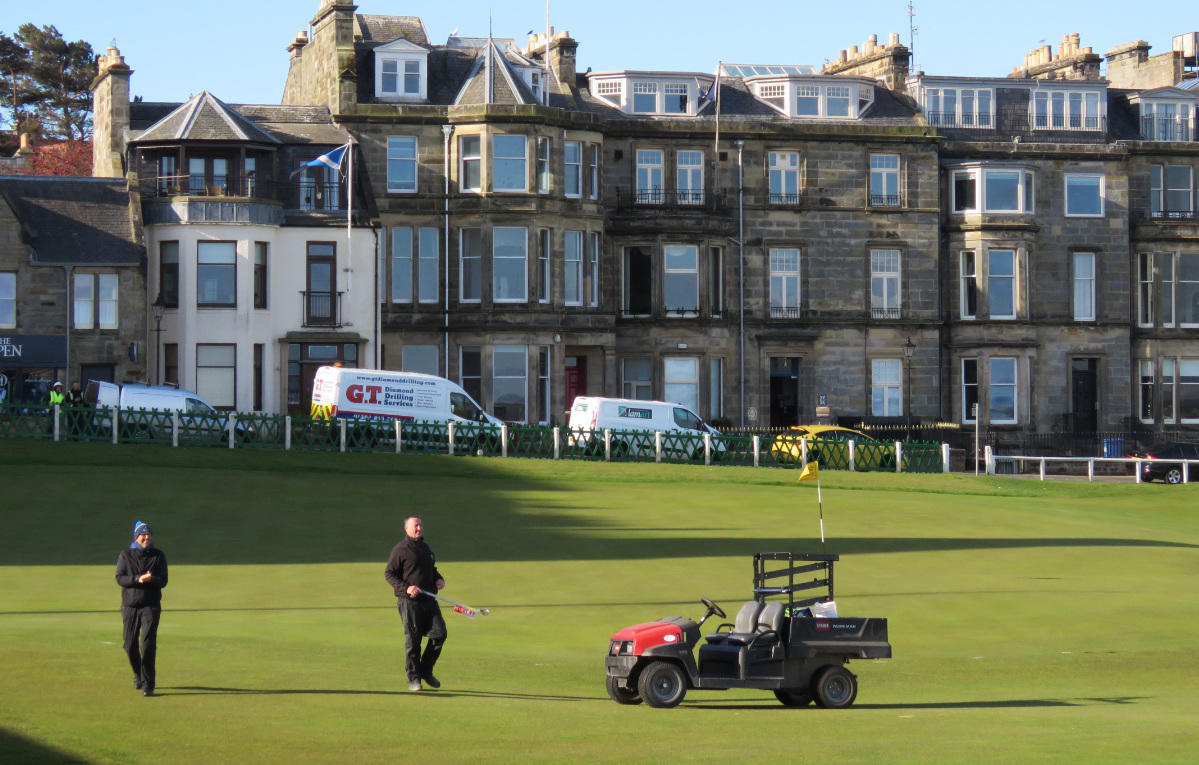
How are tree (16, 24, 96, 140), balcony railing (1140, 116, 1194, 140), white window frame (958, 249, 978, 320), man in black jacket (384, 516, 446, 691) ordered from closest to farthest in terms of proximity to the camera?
man in black jacket (384, 516, 446, 691) → white window frame (958, 249, 978, 320) → balcony railing (1140, 116, 1194, 140) → tree (16, 24, 96, 140)

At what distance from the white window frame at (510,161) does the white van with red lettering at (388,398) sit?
10085 millimetres

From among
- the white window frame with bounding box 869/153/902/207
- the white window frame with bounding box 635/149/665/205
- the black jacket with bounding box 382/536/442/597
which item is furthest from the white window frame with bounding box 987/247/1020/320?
the black jacket with bounding box 382/536/442/597

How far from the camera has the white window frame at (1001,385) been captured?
Answer: 2445 inches

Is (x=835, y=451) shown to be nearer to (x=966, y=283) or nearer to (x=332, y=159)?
(x=966, y=283)

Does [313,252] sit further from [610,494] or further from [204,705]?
[204,705]

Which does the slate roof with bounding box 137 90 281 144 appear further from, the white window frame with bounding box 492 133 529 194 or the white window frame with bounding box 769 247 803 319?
the white window frame with bounding box 769 247 803 319

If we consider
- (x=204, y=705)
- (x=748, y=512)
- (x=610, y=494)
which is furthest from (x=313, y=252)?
(x=204, y=705)

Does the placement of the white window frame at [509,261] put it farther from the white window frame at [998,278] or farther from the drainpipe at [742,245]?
the white window frame at [998,278]

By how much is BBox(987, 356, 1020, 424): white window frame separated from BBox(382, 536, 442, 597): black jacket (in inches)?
1834

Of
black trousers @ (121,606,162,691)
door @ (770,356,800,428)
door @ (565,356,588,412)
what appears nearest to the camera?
black trousers @ (121,606,162,691)

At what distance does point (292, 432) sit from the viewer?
45281 millimetres

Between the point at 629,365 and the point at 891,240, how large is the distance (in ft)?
36.1

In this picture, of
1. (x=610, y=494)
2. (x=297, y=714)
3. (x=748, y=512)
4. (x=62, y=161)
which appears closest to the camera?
(x=297, y=714)

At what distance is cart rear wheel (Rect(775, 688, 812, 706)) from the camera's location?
18641mm
